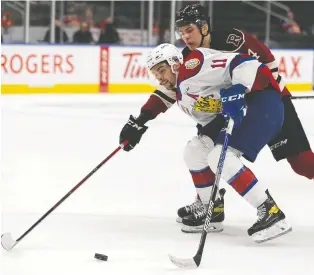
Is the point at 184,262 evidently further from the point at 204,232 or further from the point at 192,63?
the point at 192,63

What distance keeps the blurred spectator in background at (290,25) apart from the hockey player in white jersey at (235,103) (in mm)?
10313

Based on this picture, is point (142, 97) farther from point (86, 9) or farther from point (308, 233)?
point (308, 233)

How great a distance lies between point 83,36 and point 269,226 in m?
8.79

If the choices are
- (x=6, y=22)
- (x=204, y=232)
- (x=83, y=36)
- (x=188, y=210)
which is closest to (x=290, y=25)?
(x=83, y=36)

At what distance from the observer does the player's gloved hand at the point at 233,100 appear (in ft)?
10.8

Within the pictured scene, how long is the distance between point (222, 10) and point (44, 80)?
4213mm

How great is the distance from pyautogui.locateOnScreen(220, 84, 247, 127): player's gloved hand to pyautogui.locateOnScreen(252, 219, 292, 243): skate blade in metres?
0.44

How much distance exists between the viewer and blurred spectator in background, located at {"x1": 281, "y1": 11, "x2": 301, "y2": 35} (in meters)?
13.7

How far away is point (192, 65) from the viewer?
338 centimetres

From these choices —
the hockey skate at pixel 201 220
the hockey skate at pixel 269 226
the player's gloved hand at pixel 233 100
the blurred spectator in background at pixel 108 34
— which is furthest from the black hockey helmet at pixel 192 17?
the blurred spectator in background at pixel 108 34

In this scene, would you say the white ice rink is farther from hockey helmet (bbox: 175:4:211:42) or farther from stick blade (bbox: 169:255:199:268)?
hockey helmet (bbox: 175:4:211:42)

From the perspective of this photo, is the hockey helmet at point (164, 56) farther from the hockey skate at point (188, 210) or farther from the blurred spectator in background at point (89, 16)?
the blurred spectator in background at point (89, 16)

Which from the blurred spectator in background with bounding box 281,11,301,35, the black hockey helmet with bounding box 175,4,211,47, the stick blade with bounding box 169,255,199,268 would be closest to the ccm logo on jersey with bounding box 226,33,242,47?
the black hockey helmet with bounding box 175,4,211,47

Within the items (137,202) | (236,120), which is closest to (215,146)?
(236,120)
